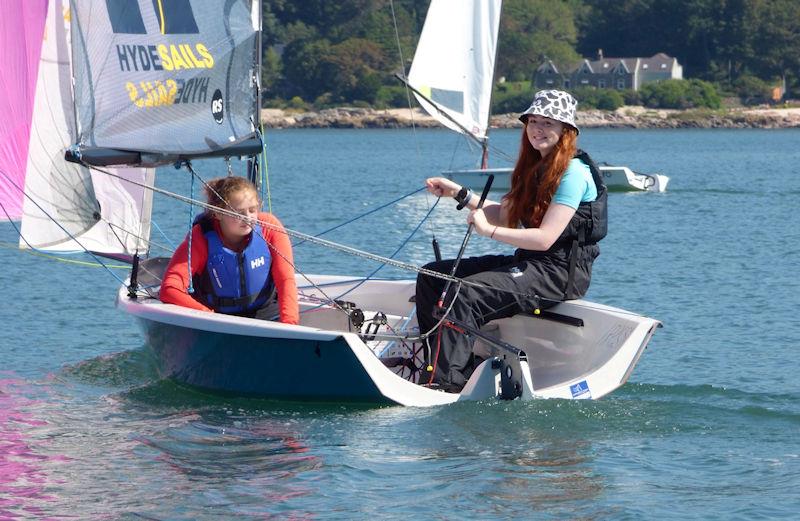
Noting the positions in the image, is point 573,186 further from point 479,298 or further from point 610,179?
point 610,179

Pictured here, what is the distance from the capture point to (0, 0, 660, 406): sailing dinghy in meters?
7.08

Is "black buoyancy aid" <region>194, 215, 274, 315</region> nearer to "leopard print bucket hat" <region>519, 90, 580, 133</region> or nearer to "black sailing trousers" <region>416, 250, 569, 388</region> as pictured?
"black sailing trousers" <region>416, 250, 569, 388</region>

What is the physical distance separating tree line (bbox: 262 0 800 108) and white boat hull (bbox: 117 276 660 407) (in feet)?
279

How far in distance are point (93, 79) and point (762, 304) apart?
6.92 m

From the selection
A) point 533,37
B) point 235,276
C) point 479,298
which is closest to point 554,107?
point 479,298

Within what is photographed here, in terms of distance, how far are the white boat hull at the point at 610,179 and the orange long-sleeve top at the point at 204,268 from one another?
16.8 meters

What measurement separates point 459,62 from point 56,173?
1453cm

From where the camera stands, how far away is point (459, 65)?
22797mm

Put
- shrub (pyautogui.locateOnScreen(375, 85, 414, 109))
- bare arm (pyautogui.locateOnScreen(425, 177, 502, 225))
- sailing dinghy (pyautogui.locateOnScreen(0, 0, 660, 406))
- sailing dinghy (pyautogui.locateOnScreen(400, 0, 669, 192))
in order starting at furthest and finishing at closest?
shrub (pyautogui.locateOnScreen(375, 85, 414, 109)) → sailing dinghy (pyautogui.locateOnScreen(400, 0, 669, 192)) → bare arm (pyautogui.locateOnScreen(425, 177, 502, 225)) → sailing dinghy (pyautogui.locateOnScreen(0, 0, 660, 406))

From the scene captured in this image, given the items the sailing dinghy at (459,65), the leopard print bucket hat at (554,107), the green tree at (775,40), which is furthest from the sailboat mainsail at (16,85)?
the green tree at (775,40)

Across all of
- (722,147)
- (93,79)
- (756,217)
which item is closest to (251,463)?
(93,79)

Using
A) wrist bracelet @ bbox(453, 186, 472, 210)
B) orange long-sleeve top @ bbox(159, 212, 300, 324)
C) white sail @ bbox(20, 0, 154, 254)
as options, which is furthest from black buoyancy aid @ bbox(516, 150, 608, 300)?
white sail @ bbox(20, 0, 154, 254)

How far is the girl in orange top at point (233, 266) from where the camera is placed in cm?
744

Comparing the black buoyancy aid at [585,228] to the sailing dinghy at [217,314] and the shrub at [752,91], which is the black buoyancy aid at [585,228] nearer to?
the sailing dinghy at [217,314]
